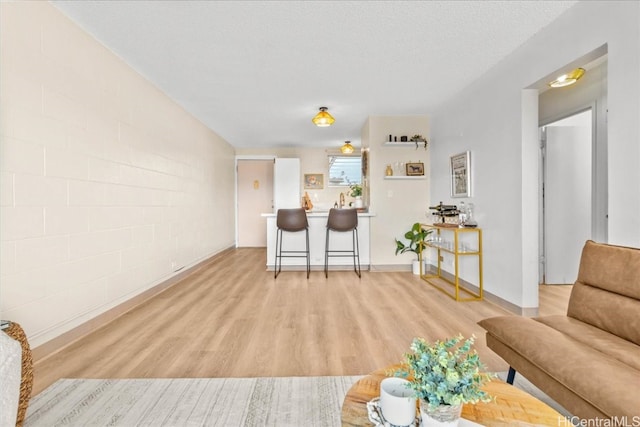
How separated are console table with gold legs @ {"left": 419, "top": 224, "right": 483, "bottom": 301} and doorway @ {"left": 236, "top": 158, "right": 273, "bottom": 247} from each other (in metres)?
4.47

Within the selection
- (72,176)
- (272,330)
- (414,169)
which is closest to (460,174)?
(414,169)

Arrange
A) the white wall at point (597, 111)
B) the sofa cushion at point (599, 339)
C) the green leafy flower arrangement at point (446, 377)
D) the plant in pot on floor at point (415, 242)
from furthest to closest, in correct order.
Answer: the plant in pot on floor at point (415, 242), the white wall at point (597, 111), the sofa cushion at point (599, 339), the green leafy flower arrangement at point (446, 377)

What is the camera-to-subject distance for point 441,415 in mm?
804

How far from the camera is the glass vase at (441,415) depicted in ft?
2.61

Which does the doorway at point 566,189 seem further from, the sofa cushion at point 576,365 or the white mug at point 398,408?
the white mug at point 398,408

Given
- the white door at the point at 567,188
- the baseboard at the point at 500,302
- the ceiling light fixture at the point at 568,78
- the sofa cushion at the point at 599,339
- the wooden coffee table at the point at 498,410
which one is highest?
the ceiling light fixture at the point at 568,78

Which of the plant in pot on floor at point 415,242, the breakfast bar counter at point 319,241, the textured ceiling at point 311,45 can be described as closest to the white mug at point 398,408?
the textured ceiling at point 311,45

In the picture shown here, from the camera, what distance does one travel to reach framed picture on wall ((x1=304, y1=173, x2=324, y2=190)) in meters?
8.05

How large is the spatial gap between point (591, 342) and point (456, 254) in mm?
2183

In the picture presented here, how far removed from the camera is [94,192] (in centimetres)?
270

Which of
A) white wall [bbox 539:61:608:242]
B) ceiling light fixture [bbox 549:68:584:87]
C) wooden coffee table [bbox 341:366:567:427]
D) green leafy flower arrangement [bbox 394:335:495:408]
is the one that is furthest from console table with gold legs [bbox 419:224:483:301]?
green leafy flower arrangement [bbox 394:335:495:408]

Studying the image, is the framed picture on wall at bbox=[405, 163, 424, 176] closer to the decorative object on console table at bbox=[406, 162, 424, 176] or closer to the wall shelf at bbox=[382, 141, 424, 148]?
the decorative object on console table at bbox=[406, 162, 424, 176]

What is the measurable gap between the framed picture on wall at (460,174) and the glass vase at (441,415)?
11.8ft

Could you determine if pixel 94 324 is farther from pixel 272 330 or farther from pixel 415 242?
pixel 415 242
